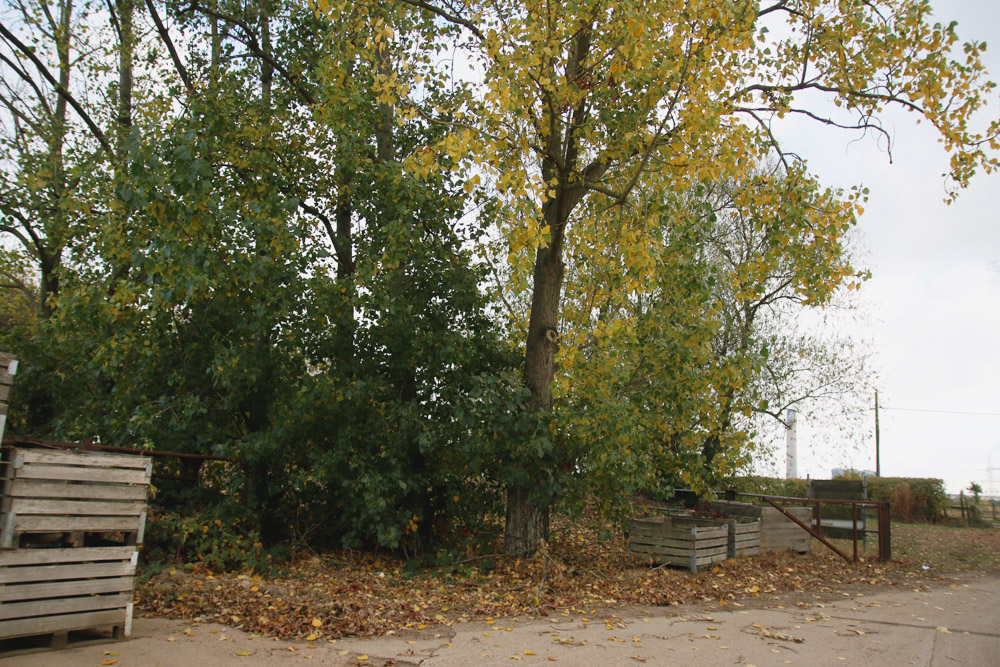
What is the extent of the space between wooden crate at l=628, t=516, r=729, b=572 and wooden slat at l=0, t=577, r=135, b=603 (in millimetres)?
6397

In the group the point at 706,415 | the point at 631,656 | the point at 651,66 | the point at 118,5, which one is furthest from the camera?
the point at 118,5

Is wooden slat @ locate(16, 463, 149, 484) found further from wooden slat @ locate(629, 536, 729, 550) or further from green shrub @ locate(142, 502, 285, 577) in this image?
wooden slat @ locate(629, 536, 729, 550)

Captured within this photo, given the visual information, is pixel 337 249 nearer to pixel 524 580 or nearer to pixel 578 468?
pixel 578 468

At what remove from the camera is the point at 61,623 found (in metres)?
5.31

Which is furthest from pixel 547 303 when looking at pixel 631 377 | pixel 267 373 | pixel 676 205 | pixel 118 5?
pixel 118 5

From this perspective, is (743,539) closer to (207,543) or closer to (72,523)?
(207,543)

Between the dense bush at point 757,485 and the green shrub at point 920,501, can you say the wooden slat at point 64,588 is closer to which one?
the dense bush at point 757,485

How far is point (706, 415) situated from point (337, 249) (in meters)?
5.72

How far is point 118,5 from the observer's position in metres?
12.4

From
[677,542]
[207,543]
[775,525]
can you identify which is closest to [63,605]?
[207,543]

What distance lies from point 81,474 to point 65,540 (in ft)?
2.02

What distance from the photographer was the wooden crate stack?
518 centimetres

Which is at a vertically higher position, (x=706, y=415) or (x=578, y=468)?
(x=706, y=415)

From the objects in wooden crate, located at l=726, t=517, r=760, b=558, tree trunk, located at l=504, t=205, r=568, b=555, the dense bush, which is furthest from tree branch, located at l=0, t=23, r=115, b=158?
the dense bush
